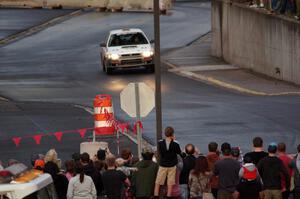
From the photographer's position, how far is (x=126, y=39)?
48406 millimetres

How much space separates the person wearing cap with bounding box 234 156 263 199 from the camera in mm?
18359

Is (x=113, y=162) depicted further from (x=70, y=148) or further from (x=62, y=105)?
(x=62, y=105)

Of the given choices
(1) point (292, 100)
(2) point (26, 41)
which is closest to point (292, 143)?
(1) point (292, 100)

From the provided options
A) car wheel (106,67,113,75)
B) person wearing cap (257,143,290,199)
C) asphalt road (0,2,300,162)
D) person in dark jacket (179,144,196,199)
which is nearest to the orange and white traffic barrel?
asphalt road (0,2,300,162)

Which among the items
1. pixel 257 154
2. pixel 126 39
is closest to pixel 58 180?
pixel 257 154

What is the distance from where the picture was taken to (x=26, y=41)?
61.1 m

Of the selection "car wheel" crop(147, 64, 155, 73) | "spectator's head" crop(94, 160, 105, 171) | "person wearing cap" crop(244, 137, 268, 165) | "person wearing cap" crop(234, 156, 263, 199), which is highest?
"person wearing cap" crop(244, 137, 268, 165)

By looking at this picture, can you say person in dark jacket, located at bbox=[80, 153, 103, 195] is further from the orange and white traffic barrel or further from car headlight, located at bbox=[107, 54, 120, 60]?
car headlight, located at bbox=[107, 54, 120, 60]

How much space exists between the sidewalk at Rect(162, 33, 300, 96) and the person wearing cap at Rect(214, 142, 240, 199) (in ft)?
68.3

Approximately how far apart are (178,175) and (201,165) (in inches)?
39.7

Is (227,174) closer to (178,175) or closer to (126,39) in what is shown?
(178,175)

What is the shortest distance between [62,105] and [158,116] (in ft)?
52.2

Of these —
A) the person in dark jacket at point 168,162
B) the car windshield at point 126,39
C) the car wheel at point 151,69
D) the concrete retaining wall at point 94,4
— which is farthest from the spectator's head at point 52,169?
the concrete retaining wall at point 94,4

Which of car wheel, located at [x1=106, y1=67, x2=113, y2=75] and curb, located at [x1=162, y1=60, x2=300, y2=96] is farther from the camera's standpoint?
car wheel, located at [x1=106, y1=67, x2=113, y2=75]
